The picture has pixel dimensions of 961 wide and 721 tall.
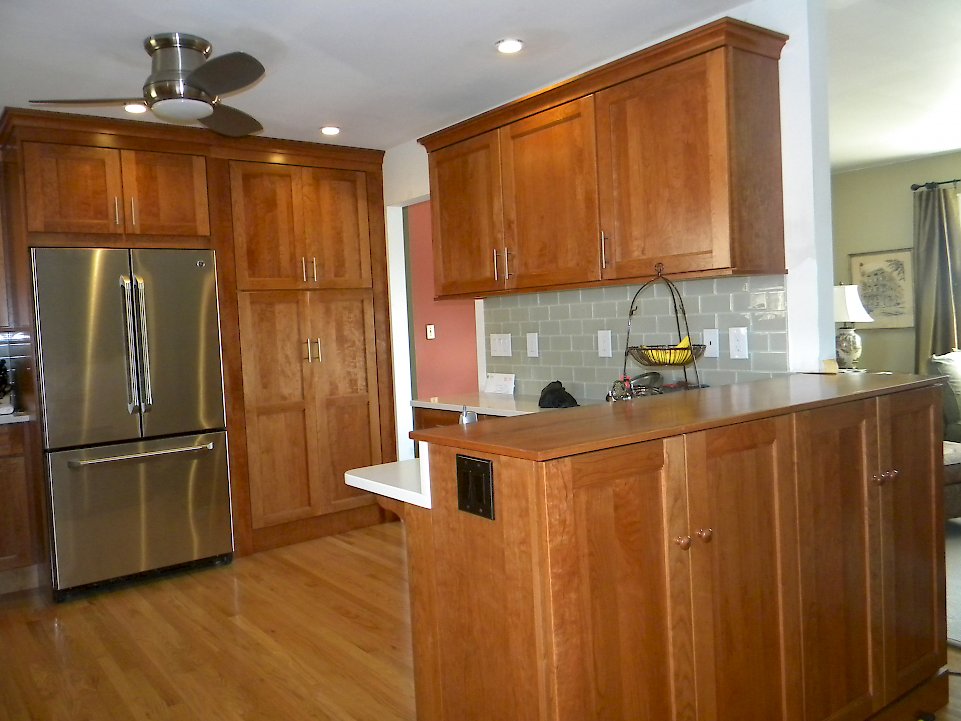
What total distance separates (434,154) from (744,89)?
1.86 metres

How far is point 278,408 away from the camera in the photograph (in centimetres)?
453

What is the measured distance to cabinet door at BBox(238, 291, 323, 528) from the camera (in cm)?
444

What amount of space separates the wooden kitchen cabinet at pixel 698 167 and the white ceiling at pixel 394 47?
0.99 ft

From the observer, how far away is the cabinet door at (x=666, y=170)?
110 inches

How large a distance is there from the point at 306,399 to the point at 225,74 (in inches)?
94.4

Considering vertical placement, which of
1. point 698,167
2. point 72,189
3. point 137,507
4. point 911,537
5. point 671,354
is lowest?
point 137,507

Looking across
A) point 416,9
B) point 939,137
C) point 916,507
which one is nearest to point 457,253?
point 416,9

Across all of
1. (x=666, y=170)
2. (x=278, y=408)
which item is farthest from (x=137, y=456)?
(x=666, y=170)

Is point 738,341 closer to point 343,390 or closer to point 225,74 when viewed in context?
point 225,74

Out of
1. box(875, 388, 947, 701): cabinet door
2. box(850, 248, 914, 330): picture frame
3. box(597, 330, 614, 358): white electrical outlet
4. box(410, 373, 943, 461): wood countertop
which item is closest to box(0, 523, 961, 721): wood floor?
box(875, 388, 947, 701): cabinet door

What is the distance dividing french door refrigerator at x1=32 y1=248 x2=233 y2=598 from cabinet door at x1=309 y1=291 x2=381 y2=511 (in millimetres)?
625

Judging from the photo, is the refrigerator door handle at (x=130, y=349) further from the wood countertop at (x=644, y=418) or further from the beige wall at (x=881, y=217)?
the beige wall at (x=881, y=217)

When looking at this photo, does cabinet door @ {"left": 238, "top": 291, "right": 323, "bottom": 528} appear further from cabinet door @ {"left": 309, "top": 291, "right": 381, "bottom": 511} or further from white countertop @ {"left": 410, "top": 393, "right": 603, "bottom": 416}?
white countertop @ {"left": 410, "top": 393, "right": 603, "bottom": 416}

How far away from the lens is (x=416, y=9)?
2742 millimetres
